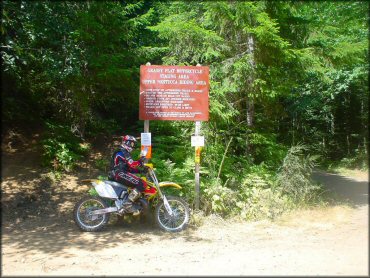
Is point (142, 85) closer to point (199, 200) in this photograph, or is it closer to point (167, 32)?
point (167, 32)

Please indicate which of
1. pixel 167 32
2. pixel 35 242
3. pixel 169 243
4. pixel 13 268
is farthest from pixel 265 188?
pixel 13 268

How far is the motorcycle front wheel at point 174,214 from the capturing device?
7.70 meters

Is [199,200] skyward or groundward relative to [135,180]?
groundward

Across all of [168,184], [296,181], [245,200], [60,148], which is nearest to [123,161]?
[168,184]

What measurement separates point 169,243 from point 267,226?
2.30 meters

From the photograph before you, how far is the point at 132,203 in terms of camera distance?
25.1 feet

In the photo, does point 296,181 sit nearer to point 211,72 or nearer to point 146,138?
point 211,72

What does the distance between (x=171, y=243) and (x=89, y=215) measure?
1.87 m

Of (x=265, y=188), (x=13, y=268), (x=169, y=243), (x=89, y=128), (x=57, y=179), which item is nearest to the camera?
(x=13, y=268)

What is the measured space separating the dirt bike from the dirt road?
9.4 inches

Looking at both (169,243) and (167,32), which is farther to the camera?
(167,32)

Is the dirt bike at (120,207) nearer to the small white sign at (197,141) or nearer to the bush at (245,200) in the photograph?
the bush at (245,200)

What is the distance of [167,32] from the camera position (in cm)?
968

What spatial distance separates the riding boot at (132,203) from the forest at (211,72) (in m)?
1.27
